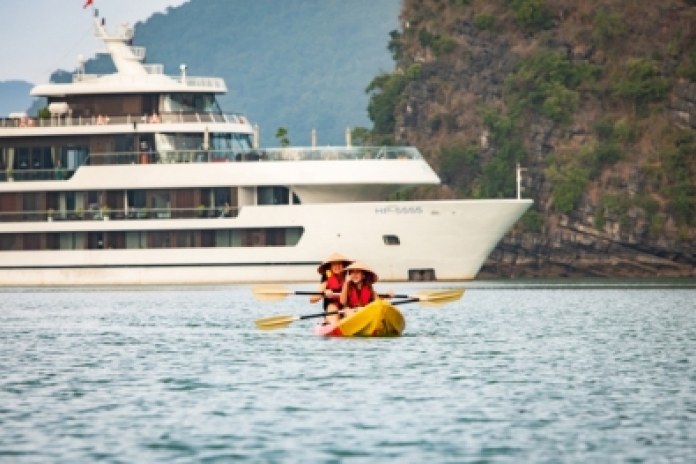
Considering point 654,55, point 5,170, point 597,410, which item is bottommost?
point 597,410

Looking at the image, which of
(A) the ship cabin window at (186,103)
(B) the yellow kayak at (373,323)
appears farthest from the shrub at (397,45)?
(B) the yellow kayak at (373,323)

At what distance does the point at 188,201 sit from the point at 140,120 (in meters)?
3.84

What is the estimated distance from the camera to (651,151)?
82.2 m

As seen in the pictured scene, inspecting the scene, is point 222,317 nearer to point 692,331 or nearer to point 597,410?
point 692,331

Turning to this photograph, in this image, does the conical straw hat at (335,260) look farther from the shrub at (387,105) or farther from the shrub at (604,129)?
the shrub at (387,105)

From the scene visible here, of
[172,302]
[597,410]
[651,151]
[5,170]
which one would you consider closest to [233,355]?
[597,410]

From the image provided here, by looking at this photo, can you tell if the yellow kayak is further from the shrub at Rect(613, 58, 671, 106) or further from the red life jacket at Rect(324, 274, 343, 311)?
the shrub at Rect(613, 58, 671, 106)

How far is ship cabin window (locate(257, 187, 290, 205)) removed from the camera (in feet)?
223

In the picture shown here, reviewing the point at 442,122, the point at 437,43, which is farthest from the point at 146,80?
the point at 437,43

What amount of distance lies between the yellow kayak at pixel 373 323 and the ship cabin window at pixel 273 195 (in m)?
31.2

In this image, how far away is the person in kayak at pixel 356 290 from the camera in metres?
35.8

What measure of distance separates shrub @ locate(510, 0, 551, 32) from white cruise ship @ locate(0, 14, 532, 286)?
67.6 ft

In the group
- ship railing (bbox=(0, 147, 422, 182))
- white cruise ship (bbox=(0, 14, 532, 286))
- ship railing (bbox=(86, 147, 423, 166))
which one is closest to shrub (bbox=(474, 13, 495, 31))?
white cruise ship (bbox=(0, 14, 532, 286))

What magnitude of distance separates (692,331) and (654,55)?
1872 inches
